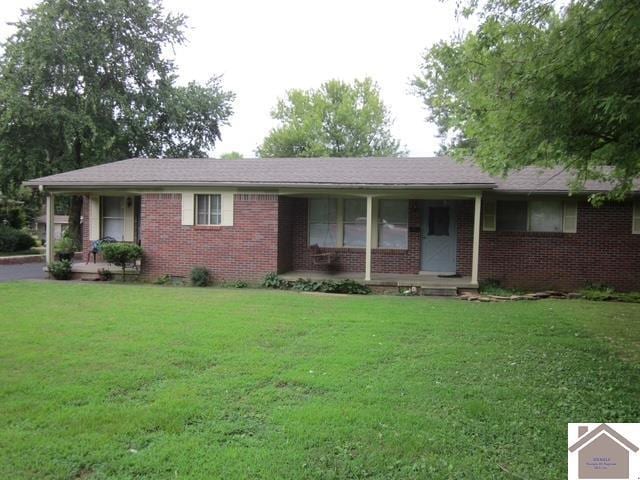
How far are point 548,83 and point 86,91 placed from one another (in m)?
23.1

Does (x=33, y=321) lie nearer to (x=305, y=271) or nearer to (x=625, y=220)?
(x=305, y=271)

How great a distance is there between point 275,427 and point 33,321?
5.69 m

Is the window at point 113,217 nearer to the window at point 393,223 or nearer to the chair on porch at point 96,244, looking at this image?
the chair on porch at point 96,244

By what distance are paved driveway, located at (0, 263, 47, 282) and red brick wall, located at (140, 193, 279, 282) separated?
3.91 meters

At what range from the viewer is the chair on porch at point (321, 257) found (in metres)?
14.0

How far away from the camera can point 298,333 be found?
728cm

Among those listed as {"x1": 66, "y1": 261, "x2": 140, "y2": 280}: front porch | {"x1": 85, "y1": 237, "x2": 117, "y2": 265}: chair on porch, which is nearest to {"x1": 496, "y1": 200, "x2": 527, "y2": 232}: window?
{"x1": 66, "y1": 261, "x2": 140, "y2": 280}: front porch

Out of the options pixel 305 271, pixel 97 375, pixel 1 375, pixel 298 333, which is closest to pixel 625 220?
pixel 305 271

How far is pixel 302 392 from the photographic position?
185 inches

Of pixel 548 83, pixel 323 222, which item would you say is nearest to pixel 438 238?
pixel 323 222

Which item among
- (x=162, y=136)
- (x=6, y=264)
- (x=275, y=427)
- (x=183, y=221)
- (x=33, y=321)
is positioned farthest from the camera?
(x=162, y=136)

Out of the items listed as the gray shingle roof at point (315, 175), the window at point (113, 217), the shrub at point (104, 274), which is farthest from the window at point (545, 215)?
the window at point (113, 217)

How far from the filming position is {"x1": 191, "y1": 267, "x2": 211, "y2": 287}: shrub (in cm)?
1327

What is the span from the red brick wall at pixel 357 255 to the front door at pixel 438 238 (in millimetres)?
221
